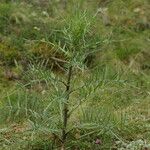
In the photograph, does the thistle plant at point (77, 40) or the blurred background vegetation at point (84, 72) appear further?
the blurred background vegetation at point (84, 72)

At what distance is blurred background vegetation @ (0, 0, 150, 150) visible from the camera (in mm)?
4629

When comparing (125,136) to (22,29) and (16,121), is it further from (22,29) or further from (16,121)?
(22,29)

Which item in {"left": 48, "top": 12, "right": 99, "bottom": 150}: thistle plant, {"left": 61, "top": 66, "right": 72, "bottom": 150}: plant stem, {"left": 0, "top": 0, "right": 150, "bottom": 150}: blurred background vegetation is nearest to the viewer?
{"left": 48, "top": 12, "right": 99, "bottom": 150}: thistle plant

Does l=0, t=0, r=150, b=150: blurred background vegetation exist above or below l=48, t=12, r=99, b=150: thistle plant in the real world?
below

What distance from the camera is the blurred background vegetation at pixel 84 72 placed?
182 inches

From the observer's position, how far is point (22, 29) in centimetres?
793

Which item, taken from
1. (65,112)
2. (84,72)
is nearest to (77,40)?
(65,112)

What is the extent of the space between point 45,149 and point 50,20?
3.61 m

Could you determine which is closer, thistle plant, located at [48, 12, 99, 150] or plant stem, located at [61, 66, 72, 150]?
thistle plant, located at [48, 12, 99, 150]

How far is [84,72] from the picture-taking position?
22.6 feet

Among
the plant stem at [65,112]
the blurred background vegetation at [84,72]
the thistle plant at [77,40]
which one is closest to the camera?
the thistle plant at [77,40]

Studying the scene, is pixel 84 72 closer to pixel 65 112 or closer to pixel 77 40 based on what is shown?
A: pixel 65 112

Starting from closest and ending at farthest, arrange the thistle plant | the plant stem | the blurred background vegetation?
the thistle plant, the plant stem, the blurred background vegetation

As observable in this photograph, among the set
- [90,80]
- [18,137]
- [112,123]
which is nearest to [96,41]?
[90,80]
